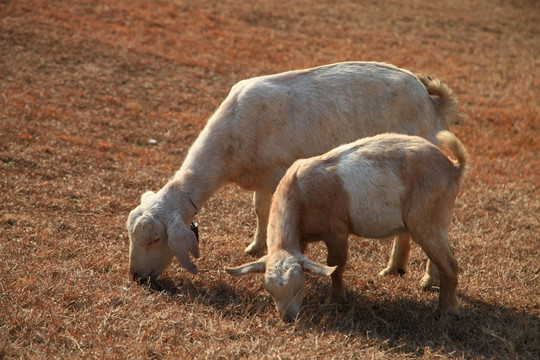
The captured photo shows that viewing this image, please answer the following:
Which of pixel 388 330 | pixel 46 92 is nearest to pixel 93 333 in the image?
pixel 388 330

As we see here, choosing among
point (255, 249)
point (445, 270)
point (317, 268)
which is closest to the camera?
point (317, 268)

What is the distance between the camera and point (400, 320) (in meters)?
5.88

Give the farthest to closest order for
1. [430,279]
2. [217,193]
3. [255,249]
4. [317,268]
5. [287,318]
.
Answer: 1. [217,193]
2. [255,249]
3. [430,279]
4. [287,318]
5. [317,268]

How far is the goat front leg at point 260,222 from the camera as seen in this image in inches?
297

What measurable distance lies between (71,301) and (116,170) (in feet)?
14.7

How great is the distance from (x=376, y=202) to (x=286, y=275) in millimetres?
1235

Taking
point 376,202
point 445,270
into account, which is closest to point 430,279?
point 445,270

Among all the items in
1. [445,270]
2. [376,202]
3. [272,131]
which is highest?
[272,131]

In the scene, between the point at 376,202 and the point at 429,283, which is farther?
the point at 429,283

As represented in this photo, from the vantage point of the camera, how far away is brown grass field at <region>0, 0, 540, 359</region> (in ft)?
17.1

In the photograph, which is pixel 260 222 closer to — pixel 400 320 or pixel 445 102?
pixel 400 320

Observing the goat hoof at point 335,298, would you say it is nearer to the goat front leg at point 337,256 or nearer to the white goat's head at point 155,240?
the goat front leg at point 337,256

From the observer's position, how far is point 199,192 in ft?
21.9

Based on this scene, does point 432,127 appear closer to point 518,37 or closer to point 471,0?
point 518,37
